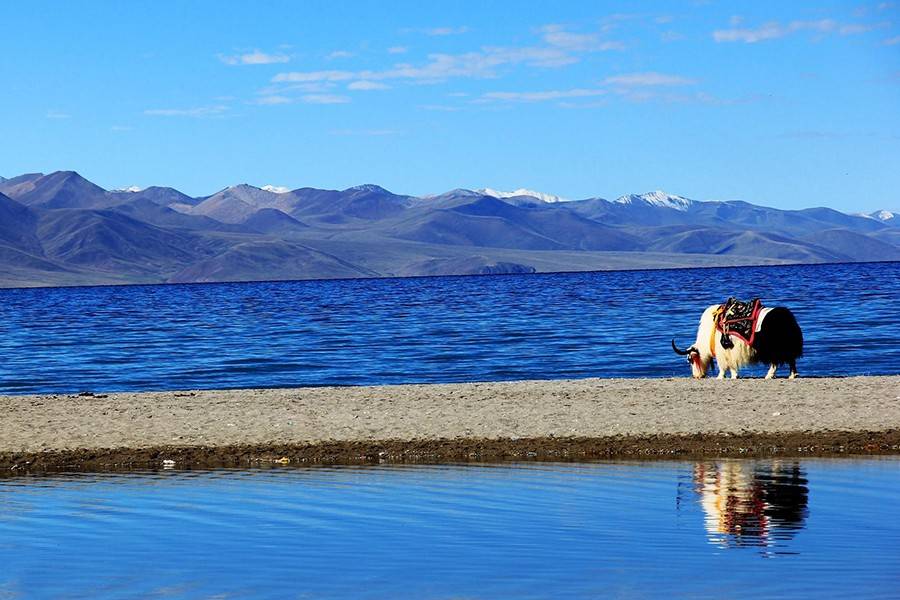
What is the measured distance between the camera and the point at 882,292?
78.9 meters

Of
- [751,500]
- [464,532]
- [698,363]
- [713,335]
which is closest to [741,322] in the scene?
[713,335]

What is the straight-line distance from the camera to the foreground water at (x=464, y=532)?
9211 mm

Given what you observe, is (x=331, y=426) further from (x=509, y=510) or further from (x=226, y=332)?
(x=226, y=332)

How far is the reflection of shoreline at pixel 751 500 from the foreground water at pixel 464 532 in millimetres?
25

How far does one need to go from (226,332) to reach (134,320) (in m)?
17.6

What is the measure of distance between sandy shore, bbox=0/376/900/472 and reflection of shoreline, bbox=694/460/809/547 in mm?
1450

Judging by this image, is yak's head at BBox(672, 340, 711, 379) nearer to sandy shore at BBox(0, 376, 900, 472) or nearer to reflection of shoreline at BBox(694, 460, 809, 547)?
sandy shore at BBox(0, 376, 900, 472)

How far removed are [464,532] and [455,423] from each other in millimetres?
6958

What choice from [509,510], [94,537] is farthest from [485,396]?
[94,537]

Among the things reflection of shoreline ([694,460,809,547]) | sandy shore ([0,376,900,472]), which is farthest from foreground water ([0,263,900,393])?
reflection of shoreline ([694,460,809,547])

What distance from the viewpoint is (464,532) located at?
36.1 ft

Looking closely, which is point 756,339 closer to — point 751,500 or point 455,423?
point 455,423

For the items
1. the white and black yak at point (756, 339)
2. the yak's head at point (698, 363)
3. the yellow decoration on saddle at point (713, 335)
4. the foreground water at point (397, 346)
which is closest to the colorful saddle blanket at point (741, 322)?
the white and black yak at point (756, 339)

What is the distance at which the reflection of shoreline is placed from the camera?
10.7m
